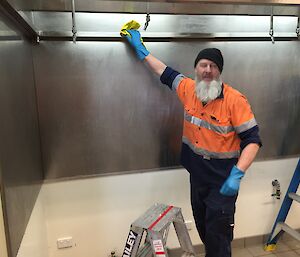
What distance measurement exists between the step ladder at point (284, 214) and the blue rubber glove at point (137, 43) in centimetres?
145

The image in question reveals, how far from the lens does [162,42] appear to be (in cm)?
192

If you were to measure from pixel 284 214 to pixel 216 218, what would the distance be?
943 mm

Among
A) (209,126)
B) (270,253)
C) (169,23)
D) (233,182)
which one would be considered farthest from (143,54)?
(270,253)

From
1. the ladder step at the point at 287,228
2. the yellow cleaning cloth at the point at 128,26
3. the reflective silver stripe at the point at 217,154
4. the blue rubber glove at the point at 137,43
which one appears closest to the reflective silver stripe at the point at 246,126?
the reflective silver stripe at the point at 217,154

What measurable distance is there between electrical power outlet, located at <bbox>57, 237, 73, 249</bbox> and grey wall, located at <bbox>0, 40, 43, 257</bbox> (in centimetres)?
53

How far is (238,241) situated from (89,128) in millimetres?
1539

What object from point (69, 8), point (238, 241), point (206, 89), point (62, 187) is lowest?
point (238, 241)

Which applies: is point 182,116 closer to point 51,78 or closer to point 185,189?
point 185,189

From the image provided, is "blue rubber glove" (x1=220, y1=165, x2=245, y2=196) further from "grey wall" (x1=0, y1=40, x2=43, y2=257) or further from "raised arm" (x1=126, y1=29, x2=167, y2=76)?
"grey wall" (x1=0, y1=40, x2=43, y2=257)

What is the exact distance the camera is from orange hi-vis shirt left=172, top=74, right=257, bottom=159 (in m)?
1.60

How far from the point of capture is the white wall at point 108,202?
6.34ft

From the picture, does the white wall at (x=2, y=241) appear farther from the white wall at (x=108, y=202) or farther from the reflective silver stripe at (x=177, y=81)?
the reflective silver stripe at (x=177, y=81)

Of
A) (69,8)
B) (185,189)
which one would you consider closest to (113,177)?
(185,189)

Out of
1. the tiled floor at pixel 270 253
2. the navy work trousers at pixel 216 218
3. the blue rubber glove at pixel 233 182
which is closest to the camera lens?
the blue rubber glove at pixel 233 182
